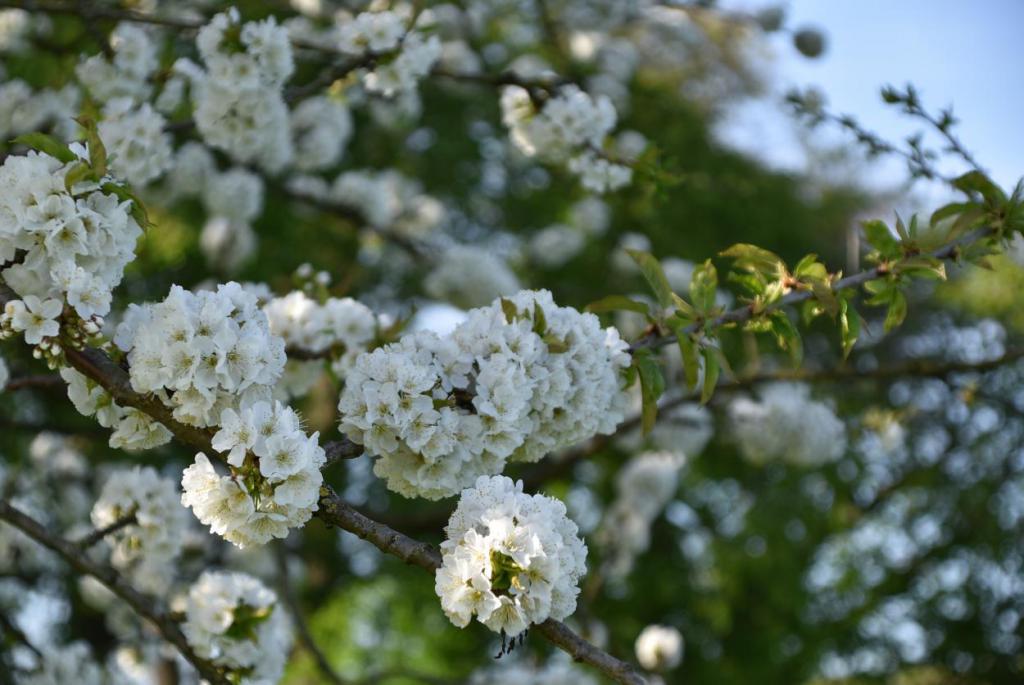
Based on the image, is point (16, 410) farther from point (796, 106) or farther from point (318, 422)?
point (796, 106)

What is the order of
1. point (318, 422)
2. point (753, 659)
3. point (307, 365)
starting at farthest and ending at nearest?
1. point (753, 659)
2. point (318, 422)
3. point (307, 365)

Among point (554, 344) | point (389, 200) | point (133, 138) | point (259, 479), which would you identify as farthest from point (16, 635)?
point (389, 200)

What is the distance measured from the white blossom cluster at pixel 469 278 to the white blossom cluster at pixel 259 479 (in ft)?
12.9

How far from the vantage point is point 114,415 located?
1.81m

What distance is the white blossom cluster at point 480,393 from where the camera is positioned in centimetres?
184

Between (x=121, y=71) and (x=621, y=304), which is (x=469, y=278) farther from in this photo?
(x=621, y=304)

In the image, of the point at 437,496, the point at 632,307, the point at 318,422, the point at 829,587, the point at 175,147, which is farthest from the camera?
the point at 829,587

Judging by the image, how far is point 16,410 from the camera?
183 inches

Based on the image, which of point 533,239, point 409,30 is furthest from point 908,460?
point 409,30

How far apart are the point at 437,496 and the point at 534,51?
5842 millimetres

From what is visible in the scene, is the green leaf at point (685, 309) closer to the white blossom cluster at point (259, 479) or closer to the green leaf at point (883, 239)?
the green leaf at point (883, 239)

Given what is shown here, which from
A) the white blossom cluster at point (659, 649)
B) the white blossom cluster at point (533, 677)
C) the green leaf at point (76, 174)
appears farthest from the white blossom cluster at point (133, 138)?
the white blossom cluster at point (659, 649)

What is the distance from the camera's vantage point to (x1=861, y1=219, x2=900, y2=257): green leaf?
2.26m

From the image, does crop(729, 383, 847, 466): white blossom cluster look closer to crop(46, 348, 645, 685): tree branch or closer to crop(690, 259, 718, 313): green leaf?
crop(690, 259, 718, 313): green leaf
